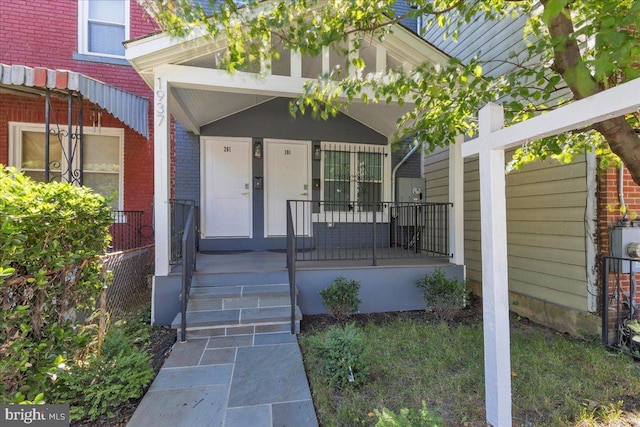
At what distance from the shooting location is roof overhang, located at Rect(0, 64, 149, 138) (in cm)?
385

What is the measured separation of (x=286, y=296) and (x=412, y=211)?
3400 millimetres

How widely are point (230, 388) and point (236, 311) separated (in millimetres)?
1194

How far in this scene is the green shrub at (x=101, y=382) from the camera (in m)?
2.14

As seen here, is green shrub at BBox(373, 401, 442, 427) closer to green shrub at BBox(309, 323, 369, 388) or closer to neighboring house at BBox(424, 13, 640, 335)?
green shrub at BBox(309, 323, 369, 388)

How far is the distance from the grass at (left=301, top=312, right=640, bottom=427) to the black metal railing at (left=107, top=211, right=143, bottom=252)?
3755 mm

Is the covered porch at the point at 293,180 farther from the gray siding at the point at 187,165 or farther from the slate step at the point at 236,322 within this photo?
the slate step at the point at 236,322

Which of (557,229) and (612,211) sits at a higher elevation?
(612,211)

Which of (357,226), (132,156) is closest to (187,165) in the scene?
(132,156)

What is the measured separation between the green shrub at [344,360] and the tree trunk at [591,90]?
215cm

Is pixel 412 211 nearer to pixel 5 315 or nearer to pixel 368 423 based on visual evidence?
pixel 368 423

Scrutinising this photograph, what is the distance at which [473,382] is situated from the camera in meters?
2.53

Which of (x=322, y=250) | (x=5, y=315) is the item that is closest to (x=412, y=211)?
(x=322, y=250)

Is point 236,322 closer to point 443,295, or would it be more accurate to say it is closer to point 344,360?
point 344,360

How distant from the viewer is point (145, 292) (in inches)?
188
